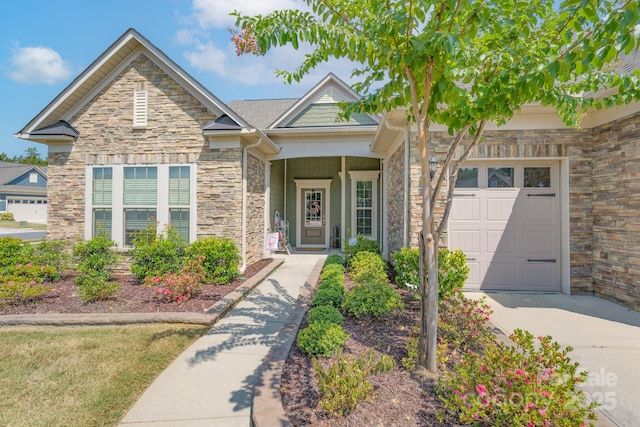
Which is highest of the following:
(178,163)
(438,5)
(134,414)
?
(438,5)

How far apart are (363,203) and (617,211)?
22.5 ft

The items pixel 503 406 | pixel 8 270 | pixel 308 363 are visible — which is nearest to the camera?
pixel 503 406

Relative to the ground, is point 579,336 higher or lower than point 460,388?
lower

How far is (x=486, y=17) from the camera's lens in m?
2.40

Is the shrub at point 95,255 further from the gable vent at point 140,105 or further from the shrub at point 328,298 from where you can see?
the shrub at point 328,298

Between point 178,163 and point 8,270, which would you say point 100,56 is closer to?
point 178,163

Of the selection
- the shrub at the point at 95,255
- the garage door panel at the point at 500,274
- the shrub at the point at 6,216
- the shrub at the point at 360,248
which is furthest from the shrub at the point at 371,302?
the shrub at the point at 6,216

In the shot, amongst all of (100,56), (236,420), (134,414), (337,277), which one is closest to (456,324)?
(337,277)

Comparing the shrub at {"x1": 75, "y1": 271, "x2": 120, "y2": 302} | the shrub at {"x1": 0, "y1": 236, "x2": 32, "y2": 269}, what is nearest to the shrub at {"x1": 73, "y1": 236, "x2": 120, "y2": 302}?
the shrub at {"x1": 75, "y1": 271, "x2": 120, "y2": 302}

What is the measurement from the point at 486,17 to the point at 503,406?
276 centimetres

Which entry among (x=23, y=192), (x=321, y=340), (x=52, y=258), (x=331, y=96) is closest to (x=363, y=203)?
(x=331, y=96)

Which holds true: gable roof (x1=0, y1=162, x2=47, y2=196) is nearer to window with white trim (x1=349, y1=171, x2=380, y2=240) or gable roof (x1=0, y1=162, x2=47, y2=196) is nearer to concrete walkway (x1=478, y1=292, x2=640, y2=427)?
window with white trim (x1=349, y1=171, x2=380, y2=240)

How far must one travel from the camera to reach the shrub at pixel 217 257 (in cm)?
641

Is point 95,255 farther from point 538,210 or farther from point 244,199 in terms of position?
point 538,210
